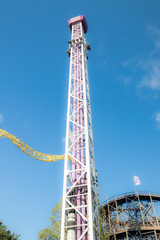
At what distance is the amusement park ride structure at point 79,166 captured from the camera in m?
13.6

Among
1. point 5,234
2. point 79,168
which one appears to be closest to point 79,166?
point 79,168

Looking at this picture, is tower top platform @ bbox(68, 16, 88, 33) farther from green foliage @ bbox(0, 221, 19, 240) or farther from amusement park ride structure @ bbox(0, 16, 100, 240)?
green foliage @ bbox(0, 221, 19, 240)

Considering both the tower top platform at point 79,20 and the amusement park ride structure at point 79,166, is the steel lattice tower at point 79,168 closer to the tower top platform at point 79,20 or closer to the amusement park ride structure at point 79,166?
the amusement park ride structure at point 79,166

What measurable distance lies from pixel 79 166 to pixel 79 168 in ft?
0.50

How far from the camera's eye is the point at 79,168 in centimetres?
1631

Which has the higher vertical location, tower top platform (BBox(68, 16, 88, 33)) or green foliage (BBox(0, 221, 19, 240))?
tower top platform (BBox(68, 16, 88, 33))

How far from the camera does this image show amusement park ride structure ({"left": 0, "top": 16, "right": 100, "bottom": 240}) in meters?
13.6

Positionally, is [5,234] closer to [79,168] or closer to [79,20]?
[79,168]

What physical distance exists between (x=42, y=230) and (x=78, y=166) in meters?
9.21

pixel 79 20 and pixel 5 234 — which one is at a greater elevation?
pixel 79 20

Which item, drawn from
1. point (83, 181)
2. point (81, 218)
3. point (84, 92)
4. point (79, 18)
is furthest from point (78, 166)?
point (79, 18)

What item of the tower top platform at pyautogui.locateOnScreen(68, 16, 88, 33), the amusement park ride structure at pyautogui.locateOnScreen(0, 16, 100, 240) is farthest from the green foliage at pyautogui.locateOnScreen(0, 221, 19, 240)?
the tower top platform at pyautogui.locateOnScreen(68, 16, 88, 33)

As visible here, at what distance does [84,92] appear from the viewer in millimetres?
20766

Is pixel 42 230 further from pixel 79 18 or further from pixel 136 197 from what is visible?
pixel 79 18
